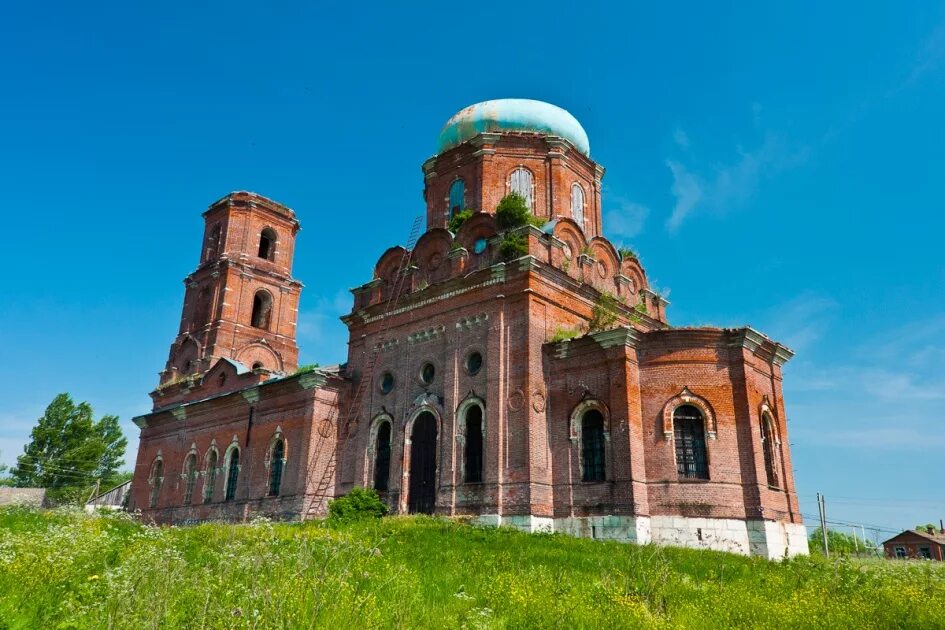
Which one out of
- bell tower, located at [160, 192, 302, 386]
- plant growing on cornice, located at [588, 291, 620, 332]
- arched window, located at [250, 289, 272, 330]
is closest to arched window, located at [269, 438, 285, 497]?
bell tower, located at [160, 192, 302, 386]

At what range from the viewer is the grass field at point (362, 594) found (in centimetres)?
496

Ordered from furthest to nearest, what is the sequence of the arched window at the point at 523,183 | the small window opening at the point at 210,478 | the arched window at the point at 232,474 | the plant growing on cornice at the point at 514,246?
the small window opening at the point at 210,478 < the arched window at the point at 232,474 < the arched window at the point at 523,183 < the plant growing on cornice at the point at 514,246

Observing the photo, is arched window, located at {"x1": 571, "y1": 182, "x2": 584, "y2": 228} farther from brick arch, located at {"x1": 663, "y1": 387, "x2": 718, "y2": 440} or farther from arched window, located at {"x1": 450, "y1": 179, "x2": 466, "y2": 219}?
brick arch, located at {"x1": 663, "y1": 387, "x2": 718, "y2": 440}

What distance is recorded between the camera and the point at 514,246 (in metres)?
21.0

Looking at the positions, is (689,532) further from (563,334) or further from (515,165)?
(515,165)

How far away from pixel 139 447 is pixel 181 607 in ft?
103

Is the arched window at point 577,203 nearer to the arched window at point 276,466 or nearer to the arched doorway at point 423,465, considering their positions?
the arched doorway at point 423,465

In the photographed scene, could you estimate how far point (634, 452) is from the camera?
58.7ft

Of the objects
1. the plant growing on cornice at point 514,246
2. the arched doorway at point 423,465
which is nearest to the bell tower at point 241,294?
the arched doorway at point 423,465

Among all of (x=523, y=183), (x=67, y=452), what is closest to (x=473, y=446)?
(x=523, y=183)

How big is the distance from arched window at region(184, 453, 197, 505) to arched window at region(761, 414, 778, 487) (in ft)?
73.1

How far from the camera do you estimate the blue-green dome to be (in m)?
26.0

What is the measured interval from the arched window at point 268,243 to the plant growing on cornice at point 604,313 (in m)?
20.9

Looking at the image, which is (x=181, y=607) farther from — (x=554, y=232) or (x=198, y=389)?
(x=198, y=389)
